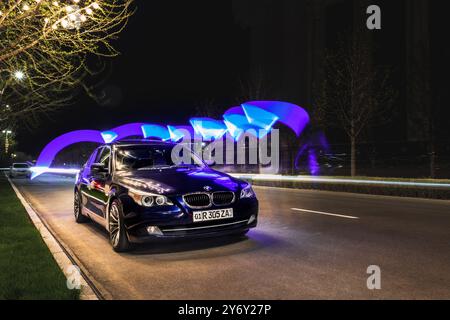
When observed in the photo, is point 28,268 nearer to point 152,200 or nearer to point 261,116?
point 152,200

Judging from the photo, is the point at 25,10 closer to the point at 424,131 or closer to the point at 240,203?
the point at 240,203

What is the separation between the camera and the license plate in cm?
622

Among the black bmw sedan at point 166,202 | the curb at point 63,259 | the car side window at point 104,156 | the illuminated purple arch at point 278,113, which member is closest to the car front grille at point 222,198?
the black bmw sedan at point 166,202

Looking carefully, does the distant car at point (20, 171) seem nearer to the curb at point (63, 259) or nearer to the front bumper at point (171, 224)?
the curb at point (63, 259)

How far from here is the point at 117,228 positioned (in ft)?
22.3

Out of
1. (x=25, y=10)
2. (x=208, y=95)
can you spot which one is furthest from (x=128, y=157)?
(x=208, y=95)

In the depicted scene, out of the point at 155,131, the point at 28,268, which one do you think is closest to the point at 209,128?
the point at 155,131

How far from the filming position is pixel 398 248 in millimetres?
6539

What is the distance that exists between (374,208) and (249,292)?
759cm

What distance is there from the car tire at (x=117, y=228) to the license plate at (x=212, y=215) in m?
1.15

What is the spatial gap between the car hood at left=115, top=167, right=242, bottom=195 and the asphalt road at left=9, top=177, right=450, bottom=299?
3.14 ft

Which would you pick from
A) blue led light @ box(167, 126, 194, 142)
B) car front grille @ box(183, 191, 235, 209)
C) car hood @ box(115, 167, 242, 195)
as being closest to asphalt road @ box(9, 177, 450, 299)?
car front grille @ box(183, 191, 235, 209)

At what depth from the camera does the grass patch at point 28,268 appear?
4656 mm

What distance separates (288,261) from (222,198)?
1.32 metres
